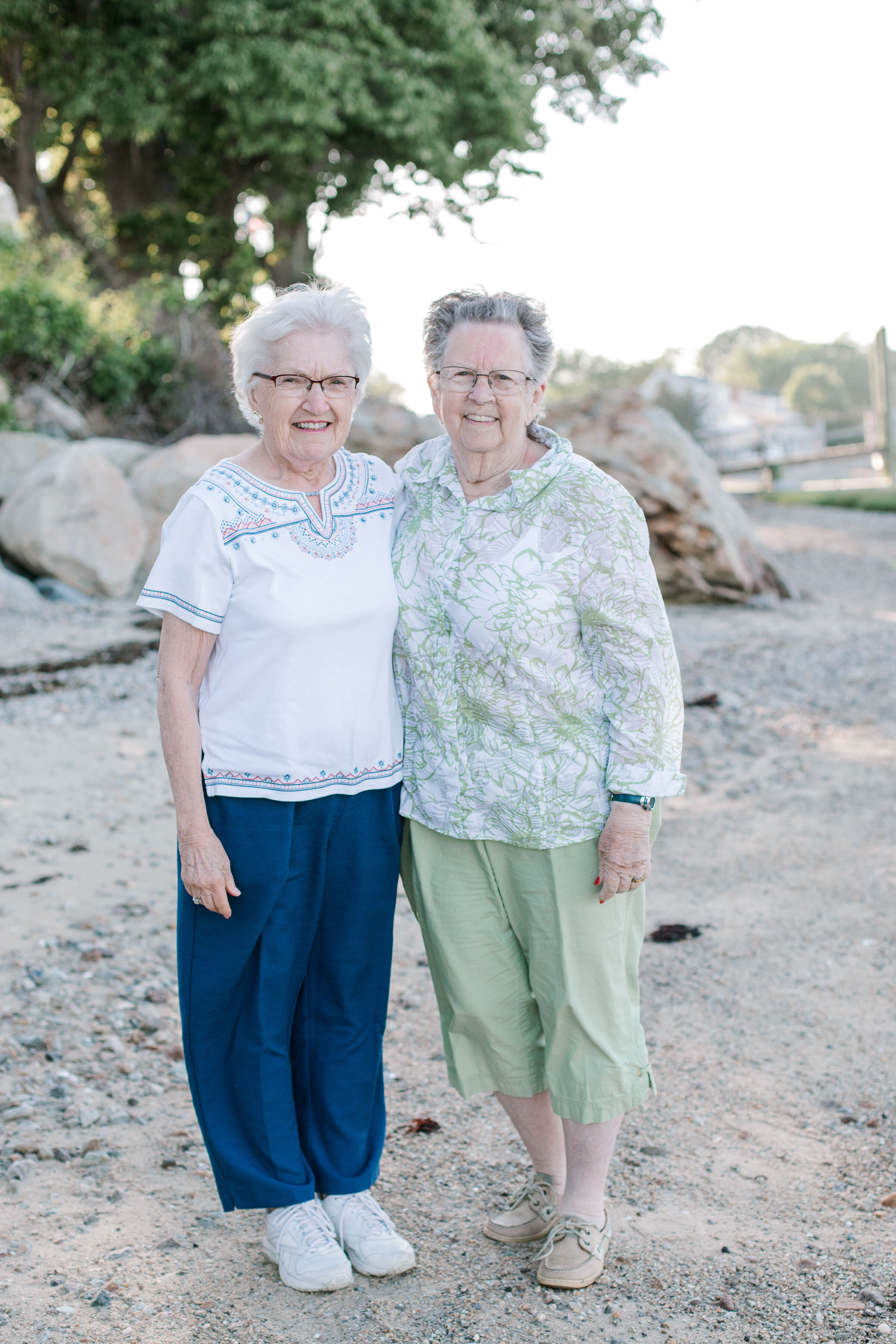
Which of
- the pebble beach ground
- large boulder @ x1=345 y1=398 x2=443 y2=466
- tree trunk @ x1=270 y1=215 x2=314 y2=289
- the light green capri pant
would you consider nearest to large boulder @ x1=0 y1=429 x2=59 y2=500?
large boulder @ x1=345 y1=398 x2=443 y2=466

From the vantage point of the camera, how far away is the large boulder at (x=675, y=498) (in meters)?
10.6

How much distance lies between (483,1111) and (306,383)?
2196mm

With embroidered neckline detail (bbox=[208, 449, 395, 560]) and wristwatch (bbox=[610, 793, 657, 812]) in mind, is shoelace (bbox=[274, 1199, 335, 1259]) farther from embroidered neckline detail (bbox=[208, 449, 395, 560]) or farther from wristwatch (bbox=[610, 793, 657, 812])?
embroidered neckline detail (bbox=[208, 449, 395, 560])

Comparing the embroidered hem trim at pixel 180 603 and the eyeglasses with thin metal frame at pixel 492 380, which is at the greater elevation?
the eyeglasses with thin metal frame at pixel 492 380

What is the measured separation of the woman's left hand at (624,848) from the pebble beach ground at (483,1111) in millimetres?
929

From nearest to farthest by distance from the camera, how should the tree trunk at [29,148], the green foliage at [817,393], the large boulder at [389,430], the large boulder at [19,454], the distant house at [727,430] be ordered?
the large boulder at [19,454]
the large boulder at [389,430]
the tree trunk at [29,148]
the distant house at [727,430]
the green foliage at [817,393]

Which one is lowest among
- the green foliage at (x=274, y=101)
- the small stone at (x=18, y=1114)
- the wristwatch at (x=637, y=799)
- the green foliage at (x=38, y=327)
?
the small stone at (x=18, y=1114)

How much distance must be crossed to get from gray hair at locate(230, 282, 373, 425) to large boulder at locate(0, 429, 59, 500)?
342 inches

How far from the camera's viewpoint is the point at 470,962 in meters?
2.54

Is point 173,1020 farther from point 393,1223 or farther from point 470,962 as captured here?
point 470,962

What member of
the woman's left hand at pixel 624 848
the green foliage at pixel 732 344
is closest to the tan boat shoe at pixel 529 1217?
the woman's left hand at pixel 624 848

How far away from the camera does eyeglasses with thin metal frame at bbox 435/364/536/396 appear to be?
93.6 inches

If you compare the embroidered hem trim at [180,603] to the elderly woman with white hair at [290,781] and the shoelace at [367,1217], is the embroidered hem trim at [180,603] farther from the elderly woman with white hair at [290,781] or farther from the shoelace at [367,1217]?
the shoelace at [367,1217]

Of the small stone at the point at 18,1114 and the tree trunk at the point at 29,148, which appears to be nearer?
the small stone at the point at 18,1114
